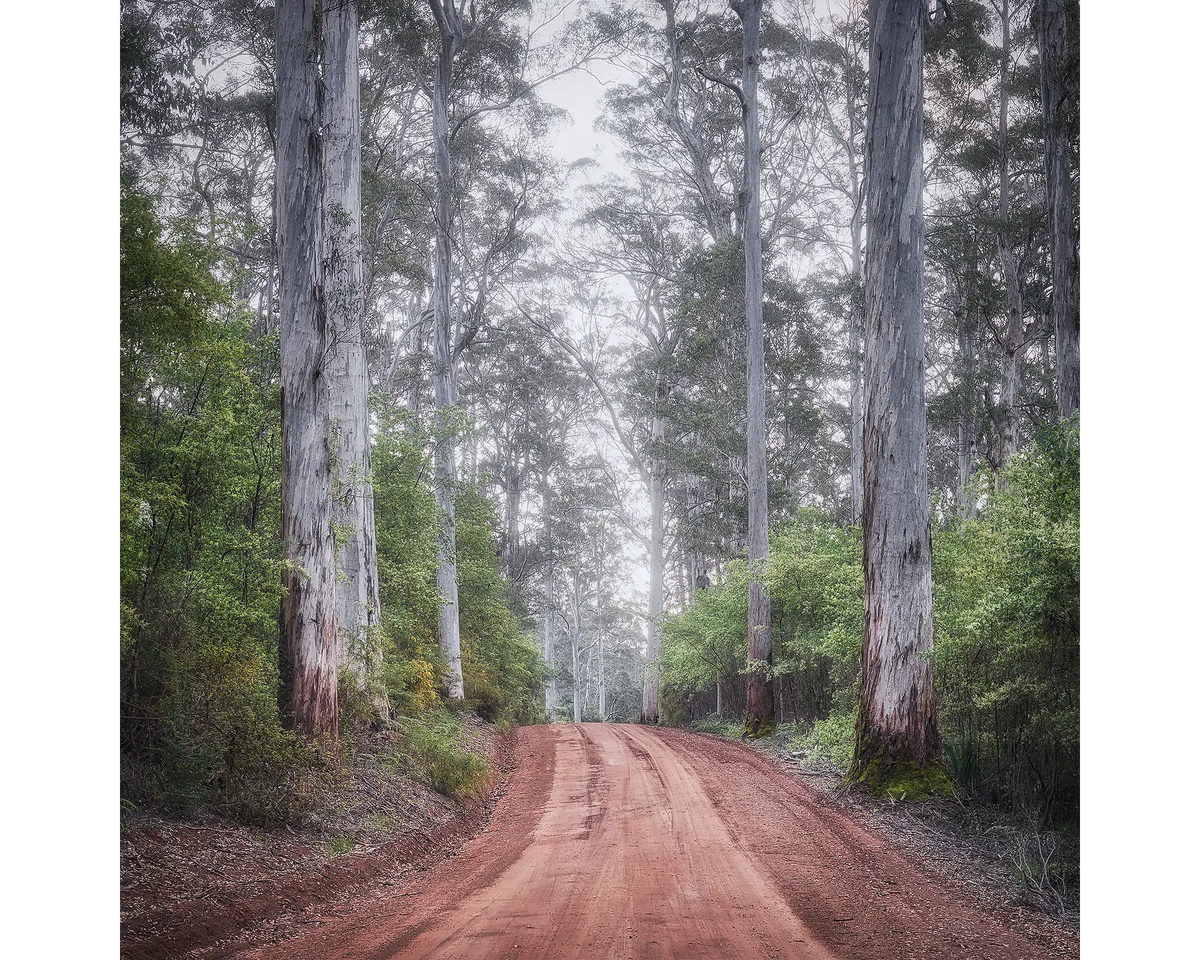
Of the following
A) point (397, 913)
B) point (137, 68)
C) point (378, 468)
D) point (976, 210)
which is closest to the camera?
point (397, 913)

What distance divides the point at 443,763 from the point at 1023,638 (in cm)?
639

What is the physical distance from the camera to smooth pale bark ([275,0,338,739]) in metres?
7.67

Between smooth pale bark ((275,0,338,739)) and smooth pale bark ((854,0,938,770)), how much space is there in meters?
5.88

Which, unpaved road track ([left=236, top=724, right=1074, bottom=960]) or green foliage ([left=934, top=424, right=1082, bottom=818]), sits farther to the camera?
green foliage ([left=934, top=424, right=1082, bottom=818])

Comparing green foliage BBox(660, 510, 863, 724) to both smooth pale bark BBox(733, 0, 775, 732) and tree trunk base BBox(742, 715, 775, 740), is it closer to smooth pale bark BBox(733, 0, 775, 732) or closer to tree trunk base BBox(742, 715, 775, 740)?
smooth pale bark BBox(733, 0, 775, 732)

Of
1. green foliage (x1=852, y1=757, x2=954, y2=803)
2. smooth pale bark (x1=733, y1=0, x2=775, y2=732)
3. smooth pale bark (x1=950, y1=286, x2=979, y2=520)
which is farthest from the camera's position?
smooth pale bark (x1=950, y1=286, x2=979, y2=520)

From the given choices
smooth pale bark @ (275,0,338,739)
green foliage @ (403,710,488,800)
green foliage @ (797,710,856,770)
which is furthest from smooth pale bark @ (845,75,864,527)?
smooth pale bark @ (275,0,338,739)

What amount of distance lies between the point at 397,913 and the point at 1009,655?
19.1 feet

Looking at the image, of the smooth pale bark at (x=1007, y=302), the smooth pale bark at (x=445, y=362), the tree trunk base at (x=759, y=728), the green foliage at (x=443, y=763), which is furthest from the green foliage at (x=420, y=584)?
the smooth pale bark at (x=1007, y=302)

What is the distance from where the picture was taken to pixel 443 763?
9.31 meters

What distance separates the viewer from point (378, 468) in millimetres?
13438

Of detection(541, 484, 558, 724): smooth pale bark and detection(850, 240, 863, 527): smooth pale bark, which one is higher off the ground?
detection(850, 240, 863, 527): smooth pale bark
